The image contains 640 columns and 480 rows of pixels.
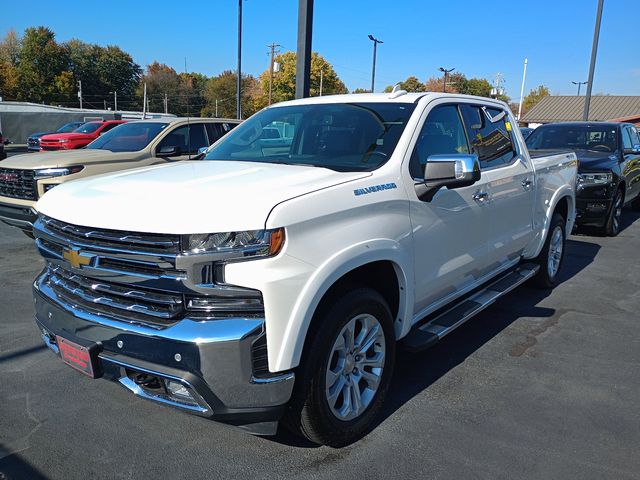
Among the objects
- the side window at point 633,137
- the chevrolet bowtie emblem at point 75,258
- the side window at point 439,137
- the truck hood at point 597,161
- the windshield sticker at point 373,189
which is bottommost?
the chevrolet bowtie emblem at point 75,258

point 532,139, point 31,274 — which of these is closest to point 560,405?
point 31,274

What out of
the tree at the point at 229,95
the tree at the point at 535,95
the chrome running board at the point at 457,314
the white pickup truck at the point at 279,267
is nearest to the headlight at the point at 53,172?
the white pickup truck at the point at 279,267

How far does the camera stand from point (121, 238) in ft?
8.17

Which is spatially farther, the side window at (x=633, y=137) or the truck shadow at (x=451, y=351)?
the side window at (x=633, y=137)

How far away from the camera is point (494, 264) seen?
4547 millimetres

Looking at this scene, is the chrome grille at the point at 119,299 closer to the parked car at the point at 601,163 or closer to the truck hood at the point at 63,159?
the truck hood at the point at 63,159

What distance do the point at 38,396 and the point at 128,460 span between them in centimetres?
104

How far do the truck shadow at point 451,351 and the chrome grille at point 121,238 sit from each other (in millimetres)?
1372

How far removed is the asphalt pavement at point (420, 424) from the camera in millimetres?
2781

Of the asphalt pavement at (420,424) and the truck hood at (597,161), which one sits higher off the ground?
the truck hood at (597,161)

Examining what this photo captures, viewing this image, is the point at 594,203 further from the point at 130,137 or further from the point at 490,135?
the point at 130,137

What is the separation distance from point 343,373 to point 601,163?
780 centimetres

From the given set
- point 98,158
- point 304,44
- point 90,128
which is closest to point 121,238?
point 98,158

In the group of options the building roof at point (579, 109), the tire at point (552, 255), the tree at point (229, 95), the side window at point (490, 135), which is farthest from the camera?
the tree at point (229, 95)
